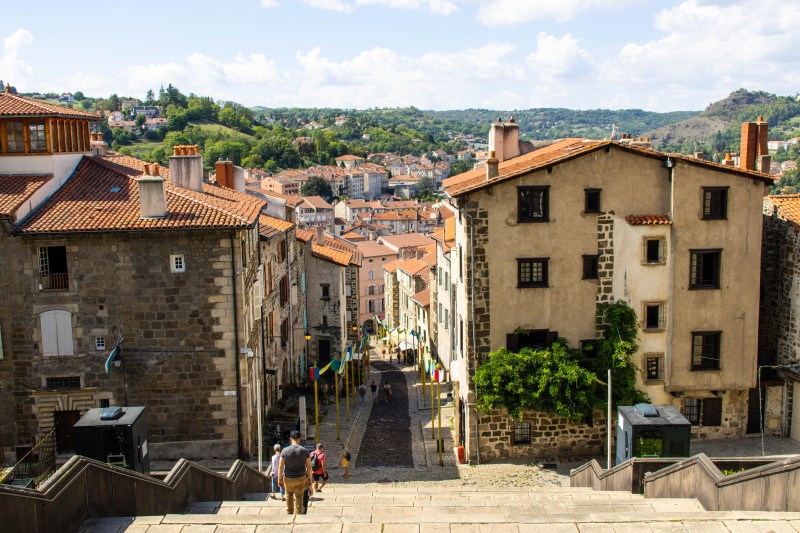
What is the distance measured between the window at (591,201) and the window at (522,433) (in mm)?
8311

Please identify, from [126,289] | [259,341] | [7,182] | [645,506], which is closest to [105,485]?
[645,506]

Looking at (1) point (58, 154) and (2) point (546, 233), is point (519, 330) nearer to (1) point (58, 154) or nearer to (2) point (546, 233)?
(2) point (546, 233)

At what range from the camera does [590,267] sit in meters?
31.3

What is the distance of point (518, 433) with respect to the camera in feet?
104

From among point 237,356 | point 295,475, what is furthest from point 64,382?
point 295,475

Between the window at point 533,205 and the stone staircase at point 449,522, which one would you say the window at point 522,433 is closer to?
the window at point 533,205

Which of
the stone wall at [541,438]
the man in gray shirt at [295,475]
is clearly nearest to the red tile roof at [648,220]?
the stone wall at [541,438]

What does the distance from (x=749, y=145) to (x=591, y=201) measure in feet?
34.4

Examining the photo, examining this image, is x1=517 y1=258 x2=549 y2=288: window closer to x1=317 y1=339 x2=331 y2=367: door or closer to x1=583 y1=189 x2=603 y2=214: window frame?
x1=583 y1=189 x2=603 y2=214: window frame

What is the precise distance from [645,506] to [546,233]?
53.2ft

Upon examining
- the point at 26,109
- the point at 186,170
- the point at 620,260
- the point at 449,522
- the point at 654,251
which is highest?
the point at 26,109

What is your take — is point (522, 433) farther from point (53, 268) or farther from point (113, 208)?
point (53, 268)

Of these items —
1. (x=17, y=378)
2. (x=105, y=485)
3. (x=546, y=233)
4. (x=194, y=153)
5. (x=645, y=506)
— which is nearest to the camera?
(x=105, y=485)

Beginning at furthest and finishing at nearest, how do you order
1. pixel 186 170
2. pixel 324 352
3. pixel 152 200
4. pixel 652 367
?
pixel 324 352, pixel 186 170, pixel 652 367, pixel 152 200
